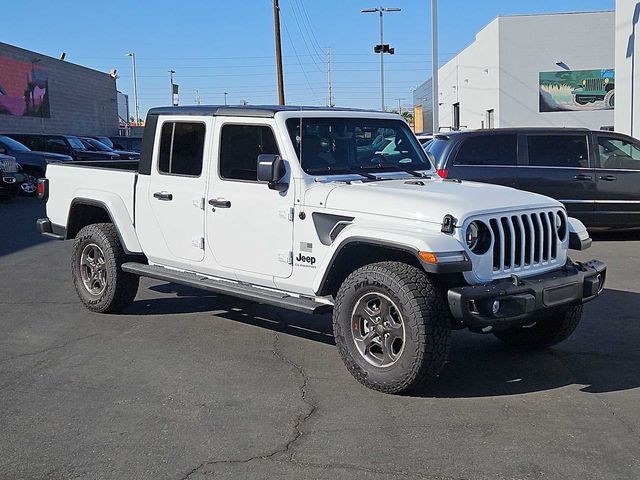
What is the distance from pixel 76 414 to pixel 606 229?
34.7 feet

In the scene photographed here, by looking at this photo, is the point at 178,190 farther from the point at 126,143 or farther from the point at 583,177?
the point at 126,143

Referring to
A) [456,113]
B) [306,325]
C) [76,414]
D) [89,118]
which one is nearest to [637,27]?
[306,325]

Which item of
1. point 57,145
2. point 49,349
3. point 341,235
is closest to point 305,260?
point 341,235

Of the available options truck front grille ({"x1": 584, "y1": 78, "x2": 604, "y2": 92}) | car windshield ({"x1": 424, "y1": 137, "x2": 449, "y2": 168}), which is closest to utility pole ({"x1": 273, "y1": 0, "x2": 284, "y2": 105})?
truck front grille ({"x1": 584, "y1": 78, "x2": 604, "y2": 92})

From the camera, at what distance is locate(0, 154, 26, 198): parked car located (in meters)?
18.9

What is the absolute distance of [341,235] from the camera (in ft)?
17.5

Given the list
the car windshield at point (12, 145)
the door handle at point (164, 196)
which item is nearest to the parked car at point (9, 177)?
the car windshield at point (12, 145)

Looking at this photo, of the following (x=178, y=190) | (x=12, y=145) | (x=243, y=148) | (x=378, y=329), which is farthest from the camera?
(x=12, y=145)

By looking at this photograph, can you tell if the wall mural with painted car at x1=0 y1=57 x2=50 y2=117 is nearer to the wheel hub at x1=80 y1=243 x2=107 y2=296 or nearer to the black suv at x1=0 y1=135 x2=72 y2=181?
the black suv at x1=0 y1=135 x2=72 y2=181

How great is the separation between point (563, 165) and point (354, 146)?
661 centimetres

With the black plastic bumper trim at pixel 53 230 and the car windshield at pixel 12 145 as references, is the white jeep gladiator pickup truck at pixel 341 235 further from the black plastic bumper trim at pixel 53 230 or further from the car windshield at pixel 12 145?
the car windshield at pixel 12 145

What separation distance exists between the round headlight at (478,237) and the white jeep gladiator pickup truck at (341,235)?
1 centimetres

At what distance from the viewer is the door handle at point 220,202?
20.5ft

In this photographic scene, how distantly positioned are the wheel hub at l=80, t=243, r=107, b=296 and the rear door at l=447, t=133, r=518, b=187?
6.11 meters
